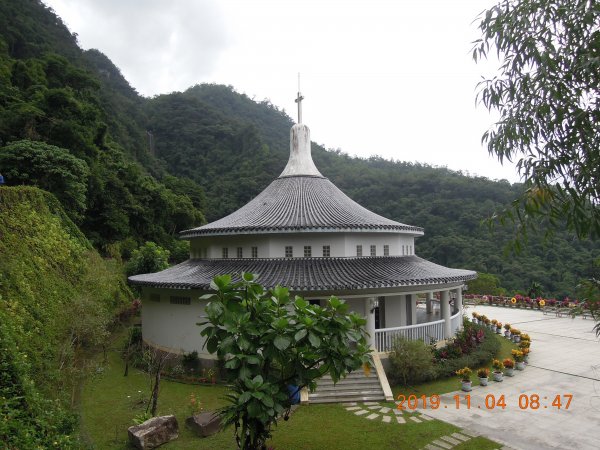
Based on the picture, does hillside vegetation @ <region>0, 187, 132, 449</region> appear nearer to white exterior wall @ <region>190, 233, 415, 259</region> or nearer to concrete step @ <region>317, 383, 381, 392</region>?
white exterior wall @ <region>190, 233, 415, 259</region>

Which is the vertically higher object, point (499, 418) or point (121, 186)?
point (121, 186)

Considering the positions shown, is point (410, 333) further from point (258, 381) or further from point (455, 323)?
point (258, 381)

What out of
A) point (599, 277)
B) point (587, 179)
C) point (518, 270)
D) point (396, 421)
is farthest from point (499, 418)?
point (518, 270)

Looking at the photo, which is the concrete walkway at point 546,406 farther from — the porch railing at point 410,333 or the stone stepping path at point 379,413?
the porch railing at point 410,333

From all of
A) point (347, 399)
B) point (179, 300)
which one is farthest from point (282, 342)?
point (179, 300)

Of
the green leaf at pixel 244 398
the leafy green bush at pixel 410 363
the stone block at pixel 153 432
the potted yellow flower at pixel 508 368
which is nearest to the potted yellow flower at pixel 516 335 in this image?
the potted yellow flower at pixel 508 368

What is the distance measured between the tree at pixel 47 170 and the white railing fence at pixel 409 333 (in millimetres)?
23872

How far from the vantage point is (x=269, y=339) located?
21.6 feet

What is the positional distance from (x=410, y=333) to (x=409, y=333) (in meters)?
0.06

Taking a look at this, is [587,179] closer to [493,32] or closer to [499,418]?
[493,32]

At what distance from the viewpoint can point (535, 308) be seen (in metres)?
34.4

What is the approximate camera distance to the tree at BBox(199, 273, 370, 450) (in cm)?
646

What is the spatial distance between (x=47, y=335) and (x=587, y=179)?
1298 cm

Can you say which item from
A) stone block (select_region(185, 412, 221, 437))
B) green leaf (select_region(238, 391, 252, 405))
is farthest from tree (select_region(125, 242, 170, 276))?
green leaf (select_region(238, 391, 252, 405))
